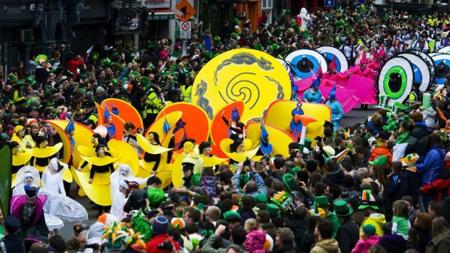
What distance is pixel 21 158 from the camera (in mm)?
21984

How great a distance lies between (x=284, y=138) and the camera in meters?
24.4

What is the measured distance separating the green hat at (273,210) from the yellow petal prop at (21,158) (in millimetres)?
6398

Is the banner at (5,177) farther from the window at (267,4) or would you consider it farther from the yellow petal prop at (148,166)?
the window at (267,4)

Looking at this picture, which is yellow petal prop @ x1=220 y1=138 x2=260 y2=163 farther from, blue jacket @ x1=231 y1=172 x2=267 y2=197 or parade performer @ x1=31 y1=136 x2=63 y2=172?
blue jacket @ x1=231 y1=172 x2=267 y2=197

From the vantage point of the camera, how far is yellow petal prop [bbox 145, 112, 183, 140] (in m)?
24.3

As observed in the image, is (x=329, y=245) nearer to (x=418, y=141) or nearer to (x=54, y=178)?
(x=418, y=141)

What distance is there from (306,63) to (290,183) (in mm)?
16223

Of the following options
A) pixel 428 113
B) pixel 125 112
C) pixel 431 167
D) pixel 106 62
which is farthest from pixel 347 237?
pixel 106 62

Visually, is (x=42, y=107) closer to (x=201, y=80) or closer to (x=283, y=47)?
(x=201, y=80)

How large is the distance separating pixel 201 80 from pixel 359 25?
2451cm

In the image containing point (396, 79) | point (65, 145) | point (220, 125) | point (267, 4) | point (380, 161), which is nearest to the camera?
point (380, 161)

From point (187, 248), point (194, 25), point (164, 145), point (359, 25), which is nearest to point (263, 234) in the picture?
point (187, 248)

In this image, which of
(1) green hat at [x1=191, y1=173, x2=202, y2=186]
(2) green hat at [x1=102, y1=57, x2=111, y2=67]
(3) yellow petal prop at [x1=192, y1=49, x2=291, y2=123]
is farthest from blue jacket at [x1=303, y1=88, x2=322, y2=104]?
(1) green hat at [x1=191, y1=173, x2=202, y2=186]

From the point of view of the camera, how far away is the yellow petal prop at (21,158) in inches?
862
